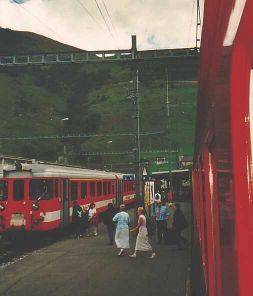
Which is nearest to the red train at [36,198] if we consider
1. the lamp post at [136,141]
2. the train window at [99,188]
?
the lamp post at [136,141]

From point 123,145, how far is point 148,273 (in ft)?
401

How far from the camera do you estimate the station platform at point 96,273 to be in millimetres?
10570

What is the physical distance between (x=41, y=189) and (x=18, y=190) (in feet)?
2.77

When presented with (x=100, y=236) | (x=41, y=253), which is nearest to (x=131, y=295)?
(x=41, y=253)

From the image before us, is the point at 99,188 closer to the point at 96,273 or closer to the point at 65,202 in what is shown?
the point at 65,202

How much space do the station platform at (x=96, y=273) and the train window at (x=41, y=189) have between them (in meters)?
2.08

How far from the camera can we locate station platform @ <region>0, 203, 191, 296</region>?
10.6 m

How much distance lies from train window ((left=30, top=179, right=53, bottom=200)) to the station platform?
208 cm

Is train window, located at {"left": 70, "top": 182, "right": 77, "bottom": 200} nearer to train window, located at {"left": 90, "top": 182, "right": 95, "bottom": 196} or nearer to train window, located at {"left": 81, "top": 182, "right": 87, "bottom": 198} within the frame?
train window, located at {"left": 81, "top": 182, "right": 87, "bottom": 198}

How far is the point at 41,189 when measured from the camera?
19.1 metres

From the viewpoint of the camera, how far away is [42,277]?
12250mm

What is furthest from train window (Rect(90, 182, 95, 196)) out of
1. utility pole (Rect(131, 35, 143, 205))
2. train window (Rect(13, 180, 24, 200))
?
train window (Rect(13, 180, 24, 200))

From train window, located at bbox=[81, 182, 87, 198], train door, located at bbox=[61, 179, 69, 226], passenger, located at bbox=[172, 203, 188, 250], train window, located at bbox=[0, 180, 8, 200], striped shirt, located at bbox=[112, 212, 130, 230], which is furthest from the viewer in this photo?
train window, located at bbox=[81, 182, 87, 198]

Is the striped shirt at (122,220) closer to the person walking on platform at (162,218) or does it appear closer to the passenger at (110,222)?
the person walking on platform at (162,218)
